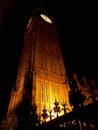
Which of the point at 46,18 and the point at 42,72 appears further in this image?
the point at 46,18

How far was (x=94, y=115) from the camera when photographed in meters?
3.47

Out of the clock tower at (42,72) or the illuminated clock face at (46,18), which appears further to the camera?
the illuminated clock face at (46,18)

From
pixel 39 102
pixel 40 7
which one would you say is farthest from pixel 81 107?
pixel 40 7

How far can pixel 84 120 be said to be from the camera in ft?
11.8

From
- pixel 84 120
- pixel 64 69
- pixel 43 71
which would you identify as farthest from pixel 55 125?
pixel 64 69

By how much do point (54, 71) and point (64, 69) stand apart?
2108 mm

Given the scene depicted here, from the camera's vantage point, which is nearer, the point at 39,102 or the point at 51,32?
the point at 39,102

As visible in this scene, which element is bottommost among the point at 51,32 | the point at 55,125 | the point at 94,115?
the point at 51,32

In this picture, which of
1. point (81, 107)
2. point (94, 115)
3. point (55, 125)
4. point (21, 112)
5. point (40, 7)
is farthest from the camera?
point (40, 7)

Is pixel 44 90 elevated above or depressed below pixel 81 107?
below

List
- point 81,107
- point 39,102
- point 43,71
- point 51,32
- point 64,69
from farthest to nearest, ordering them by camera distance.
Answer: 1. point 51,32
2. point 64,69
3. point 43,71
4. point 39,102
5. point 81,107

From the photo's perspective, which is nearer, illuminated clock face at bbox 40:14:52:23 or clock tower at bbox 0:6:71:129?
clock tower at bbox 0:6:71:129

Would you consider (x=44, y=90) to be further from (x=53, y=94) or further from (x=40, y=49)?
(x=40, y=49)

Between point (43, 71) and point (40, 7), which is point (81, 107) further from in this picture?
point (40, 7)
